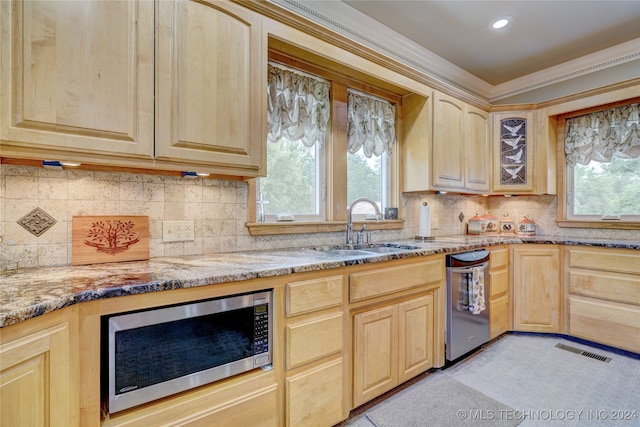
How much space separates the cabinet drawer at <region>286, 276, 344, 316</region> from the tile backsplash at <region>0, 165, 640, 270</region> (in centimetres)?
65

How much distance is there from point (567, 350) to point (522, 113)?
2.32 metres

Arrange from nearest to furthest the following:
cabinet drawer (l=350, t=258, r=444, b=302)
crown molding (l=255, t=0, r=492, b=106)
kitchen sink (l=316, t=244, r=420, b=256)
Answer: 1. cabinet drawer (l=350, t=258, r=444, b=302)
2. crown molding (l=255, t=0, r=492, b=106)
3. kitchen sink (l=316, t=244, r=420, b=256)

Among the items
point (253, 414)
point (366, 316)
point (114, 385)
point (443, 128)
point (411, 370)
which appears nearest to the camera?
point (114, 385)

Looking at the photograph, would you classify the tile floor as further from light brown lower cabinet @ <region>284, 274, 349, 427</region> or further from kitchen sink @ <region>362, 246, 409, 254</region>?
kitchen sink @ <region>362, 246, 409, 254</region>

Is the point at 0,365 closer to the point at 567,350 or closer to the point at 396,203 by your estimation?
the point at 396,203

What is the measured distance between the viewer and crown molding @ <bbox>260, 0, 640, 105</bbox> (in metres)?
2.43

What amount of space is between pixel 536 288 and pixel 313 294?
251 cm

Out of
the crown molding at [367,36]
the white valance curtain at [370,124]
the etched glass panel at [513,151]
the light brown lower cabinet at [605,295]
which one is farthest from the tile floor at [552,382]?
the crown molding at [367,36]

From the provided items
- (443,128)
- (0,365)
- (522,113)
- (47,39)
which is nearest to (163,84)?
(47,39)

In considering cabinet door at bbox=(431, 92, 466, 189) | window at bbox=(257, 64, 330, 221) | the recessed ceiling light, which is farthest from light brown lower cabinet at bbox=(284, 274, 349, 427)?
the recessed ceiling light

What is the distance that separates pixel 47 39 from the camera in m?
1.20

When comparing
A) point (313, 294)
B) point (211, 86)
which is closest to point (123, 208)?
point (211, 86)

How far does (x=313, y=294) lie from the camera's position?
1566mm

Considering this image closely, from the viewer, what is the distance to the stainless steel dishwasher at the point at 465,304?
7.63ft
